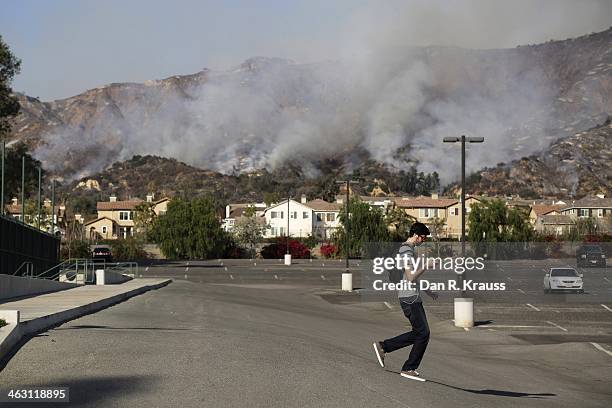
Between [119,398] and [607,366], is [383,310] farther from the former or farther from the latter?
[119,398]

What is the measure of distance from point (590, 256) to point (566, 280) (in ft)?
16.9

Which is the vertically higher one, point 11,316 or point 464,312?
point 11,316

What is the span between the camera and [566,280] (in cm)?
4425

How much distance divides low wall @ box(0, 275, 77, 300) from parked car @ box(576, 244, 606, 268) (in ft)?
83.7

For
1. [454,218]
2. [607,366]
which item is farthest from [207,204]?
[607,366]

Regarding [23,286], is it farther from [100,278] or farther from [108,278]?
[108,278]

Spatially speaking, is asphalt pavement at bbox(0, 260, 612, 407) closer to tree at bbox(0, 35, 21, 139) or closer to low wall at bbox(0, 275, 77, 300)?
low wall at bbox(0, 275, 77, 300)

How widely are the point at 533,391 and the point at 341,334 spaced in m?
9.18

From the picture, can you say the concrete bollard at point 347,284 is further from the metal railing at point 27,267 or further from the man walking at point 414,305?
the man walking at point 414,305

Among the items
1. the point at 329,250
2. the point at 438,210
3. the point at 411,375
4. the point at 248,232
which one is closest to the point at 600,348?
the point at 411,375

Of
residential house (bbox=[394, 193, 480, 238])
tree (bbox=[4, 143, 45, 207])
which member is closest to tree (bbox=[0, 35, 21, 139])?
tree (bbox=[4, 143, 45, 207])

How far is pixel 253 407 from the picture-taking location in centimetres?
1120

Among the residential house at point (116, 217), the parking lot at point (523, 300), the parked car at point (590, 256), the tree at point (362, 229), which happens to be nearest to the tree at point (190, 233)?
the tree at point (362, 229)

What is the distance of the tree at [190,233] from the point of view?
101 metres
